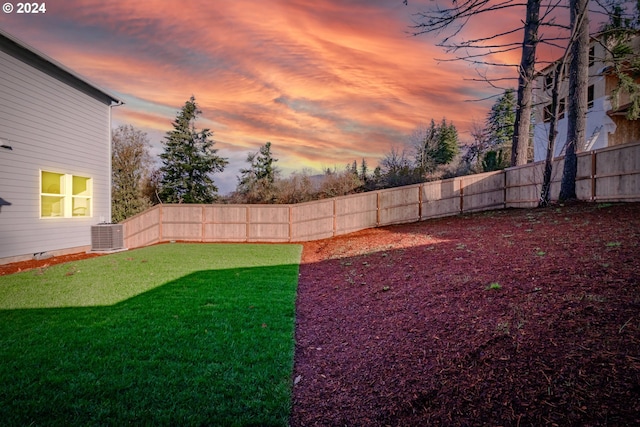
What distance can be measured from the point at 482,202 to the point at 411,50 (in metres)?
8.08

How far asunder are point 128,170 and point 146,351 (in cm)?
1960

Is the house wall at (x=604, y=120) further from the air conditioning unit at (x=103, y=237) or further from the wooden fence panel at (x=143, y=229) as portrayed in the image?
the air conditioning unit at (x=103, y=237)

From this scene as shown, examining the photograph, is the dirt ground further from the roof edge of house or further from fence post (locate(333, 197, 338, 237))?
the roof edge of house

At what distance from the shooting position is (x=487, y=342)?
2.74 meters

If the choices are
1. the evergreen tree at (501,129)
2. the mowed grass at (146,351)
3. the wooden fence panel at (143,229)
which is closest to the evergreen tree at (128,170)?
the wooden fence panel at (143,229)

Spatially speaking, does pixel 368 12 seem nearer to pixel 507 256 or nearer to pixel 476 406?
pixel 507 256

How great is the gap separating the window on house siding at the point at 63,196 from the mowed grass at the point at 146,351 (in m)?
4.68

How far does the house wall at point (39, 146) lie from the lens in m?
8.72

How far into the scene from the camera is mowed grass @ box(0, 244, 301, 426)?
2.40m

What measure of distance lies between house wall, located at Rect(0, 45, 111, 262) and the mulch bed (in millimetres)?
8858

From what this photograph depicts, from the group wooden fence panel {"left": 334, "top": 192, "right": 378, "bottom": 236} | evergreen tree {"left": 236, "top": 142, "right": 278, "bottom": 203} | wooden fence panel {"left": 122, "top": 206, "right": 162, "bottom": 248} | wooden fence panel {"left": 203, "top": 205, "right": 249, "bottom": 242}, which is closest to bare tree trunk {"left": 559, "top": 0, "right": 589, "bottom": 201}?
wooden fence panel {"left": 334, "top": 192, "right": 378, "bottom": 236}

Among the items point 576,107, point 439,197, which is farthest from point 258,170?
point 576,107

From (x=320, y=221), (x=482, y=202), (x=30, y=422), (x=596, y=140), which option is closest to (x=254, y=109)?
(x=320, y=221)

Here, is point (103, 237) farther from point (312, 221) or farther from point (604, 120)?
point (604, 120)
